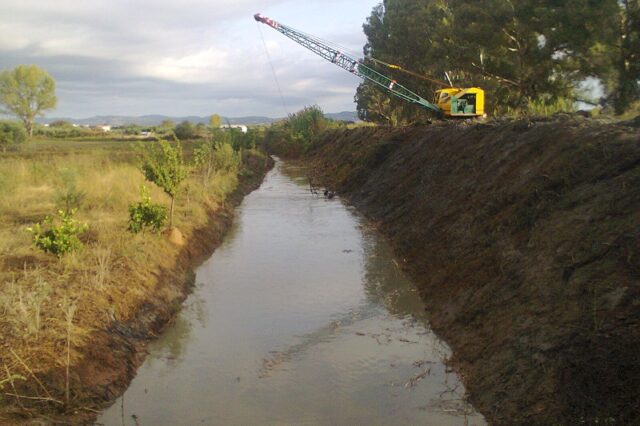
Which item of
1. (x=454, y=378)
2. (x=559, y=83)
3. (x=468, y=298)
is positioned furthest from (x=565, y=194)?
(x=559, y=83)

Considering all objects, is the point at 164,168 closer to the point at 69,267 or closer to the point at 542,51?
the point at 69,267

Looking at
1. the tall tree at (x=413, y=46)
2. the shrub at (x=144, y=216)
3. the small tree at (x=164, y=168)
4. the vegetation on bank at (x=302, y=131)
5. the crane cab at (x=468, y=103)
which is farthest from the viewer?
the vegetation on bank at (x=302, y=131)

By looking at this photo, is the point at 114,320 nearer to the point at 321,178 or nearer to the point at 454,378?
the point at 454,378

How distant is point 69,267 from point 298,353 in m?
3.98

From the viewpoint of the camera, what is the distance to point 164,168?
12594 mm

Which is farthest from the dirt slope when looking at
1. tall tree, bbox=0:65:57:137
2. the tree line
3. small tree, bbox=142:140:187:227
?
tall tree, bbox=0:65:57:137

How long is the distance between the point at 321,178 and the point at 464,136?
15816 mm

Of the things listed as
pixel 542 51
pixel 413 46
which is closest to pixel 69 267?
pixel 542 51

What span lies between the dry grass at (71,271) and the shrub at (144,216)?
10.5 inches

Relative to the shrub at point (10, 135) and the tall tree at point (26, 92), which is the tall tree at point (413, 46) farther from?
the tall tree at point (26, 92)

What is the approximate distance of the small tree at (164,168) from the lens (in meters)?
12.5

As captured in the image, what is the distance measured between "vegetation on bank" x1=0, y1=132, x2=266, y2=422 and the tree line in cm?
1477

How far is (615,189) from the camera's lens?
7.37 m

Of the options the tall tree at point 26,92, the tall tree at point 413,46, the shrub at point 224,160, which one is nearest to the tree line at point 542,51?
the tall tree at point 413,46
